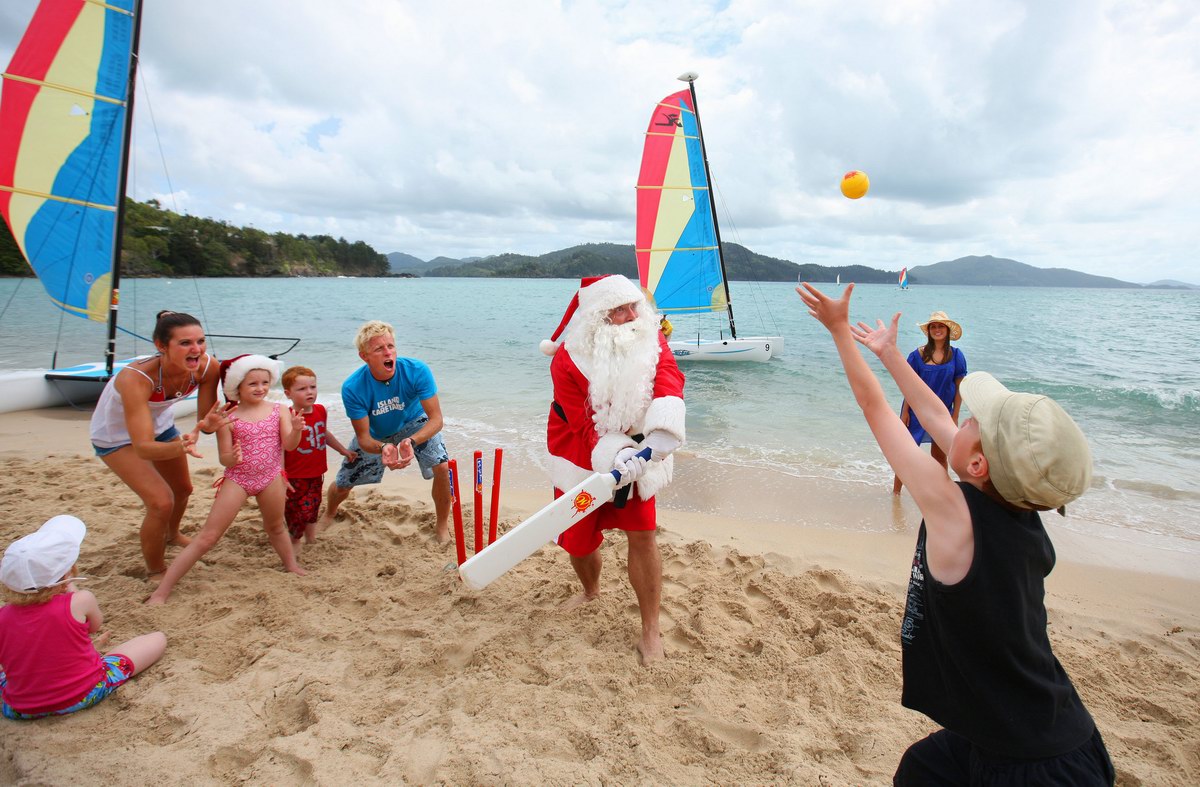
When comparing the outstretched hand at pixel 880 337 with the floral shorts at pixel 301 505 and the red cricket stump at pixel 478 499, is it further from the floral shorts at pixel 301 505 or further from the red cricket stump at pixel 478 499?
the floral shorts at pixel 301 505

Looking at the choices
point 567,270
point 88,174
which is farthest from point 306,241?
point 88,174

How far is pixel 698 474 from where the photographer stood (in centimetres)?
661

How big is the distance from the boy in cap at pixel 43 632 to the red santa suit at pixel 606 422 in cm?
202

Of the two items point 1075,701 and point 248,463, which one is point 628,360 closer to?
point 1075,701

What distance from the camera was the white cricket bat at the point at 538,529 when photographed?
8.11ft

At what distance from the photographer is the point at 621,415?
2.81m

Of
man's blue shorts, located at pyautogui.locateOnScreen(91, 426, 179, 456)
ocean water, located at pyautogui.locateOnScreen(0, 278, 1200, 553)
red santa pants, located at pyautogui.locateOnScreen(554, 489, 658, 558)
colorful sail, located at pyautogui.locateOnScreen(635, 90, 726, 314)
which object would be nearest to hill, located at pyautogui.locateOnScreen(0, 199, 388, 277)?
ocean water, located at pyautogui.locateOnScreen(0, 278, 1200, 553)

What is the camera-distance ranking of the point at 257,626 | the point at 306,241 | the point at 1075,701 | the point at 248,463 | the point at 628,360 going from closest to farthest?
the point at 1075,701 → the point at 628,360 → the point at 257,626 → the point at 248,463 → the point at 306,241

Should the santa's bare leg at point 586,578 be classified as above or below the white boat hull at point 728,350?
below

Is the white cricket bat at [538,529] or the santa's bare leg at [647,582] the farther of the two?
the santa's bare leg at [647,582]

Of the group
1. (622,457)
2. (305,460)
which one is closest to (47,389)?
(305,460)

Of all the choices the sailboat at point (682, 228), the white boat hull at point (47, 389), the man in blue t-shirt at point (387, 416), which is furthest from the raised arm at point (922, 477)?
the sailboat at point (682, 228)

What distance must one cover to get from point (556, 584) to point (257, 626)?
1640 mm

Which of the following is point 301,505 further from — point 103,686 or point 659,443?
point 659,443
